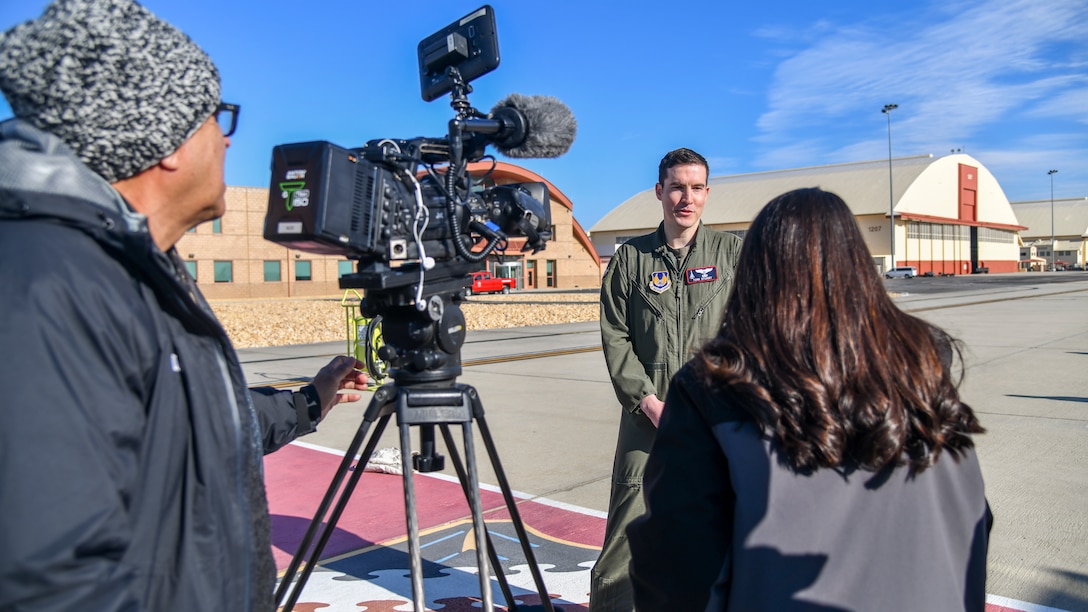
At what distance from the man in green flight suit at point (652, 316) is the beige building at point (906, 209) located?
59.1 meters

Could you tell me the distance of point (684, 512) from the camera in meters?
1.54

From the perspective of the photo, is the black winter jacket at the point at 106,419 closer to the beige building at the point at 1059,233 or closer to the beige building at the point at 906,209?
the beige building at the point at 906,209

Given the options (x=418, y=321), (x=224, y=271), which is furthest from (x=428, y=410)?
(x=224, y=271)

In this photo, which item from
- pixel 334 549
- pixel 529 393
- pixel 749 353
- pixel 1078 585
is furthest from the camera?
pixel 529 393

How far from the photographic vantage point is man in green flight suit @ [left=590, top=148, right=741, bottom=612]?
3.02 metres

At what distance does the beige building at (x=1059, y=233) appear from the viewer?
100500mm

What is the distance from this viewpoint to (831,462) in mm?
1467

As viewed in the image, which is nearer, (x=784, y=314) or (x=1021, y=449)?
(x=784, y=314)

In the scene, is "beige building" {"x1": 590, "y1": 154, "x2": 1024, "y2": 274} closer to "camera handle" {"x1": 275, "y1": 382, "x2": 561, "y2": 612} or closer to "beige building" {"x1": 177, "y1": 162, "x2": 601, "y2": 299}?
"beige building" {"x1": 177, "y1": 162, "x2": 601, "y2": 299}

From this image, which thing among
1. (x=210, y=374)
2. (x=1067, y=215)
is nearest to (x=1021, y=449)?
(x=210, y=374)

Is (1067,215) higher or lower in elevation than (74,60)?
higher

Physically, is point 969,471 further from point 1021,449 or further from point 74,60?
point 1021,449

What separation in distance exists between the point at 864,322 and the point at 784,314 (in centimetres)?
16

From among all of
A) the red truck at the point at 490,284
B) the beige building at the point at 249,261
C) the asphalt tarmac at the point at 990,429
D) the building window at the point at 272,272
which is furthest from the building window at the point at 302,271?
the asphalt tarmac at the point at 990,429
